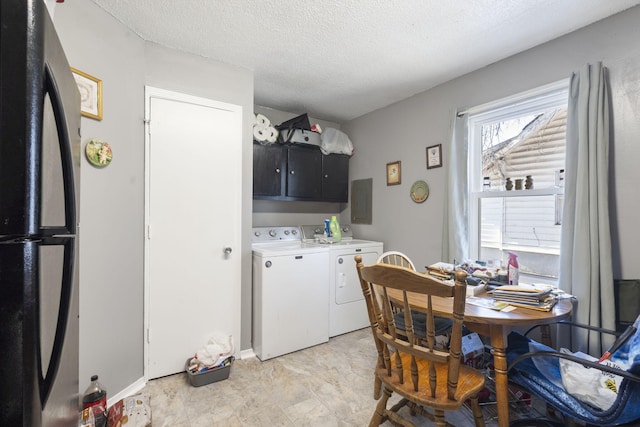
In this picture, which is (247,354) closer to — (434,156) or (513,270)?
(513,270)

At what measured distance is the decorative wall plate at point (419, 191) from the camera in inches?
110

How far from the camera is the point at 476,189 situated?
8.25ft

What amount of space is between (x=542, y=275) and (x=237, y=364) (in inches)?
98.3

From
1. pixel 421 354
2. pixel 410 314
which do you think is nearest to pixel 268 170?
→ pixel 410 314

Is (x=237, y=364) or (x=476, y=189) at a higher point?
(x=476, y=189)

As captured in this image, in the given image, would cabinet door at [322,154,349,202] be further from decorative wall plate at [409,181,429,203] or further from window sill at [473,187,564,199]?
window sill at [473,187,564,199]

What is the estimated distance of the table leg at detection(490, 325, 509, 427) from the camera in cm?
129

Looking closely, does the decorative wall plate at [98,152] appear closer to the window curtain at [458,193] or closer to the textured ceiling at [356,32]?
the textured ceiling at [356,32]

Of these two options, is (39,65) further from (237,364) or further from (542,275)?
(542,275)

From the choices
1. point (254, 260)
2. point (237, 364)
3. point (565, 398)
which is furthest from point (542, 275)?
point (237, 364)

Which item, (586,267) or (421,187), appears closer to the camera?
(586,267)

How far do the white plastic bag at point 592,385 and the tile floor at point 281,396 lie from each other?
2.03 feet

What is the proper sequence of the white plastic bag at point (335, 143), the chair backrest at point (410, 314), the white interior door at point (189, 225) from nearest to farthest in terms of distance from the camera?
the chair backrest at point (410, 314)
the white interior door at point (189, 225)
the white plastic bag at point (335, 143)

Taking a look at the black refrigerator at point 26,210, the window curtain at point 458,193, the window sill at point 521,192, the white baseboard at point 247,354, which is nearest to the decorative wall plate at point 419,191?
the window curtain at point 458,193
